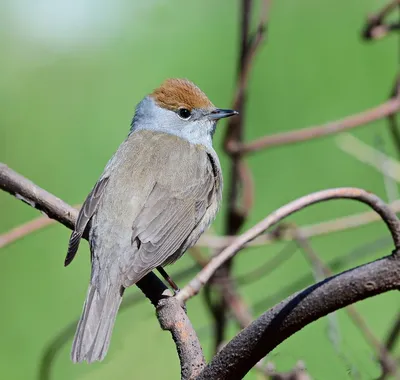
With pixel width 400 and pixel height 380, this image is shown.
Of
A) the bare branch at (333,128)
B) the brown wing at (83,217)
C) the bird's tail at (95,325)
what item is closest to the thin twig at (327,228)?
the bare branch at (333,128)

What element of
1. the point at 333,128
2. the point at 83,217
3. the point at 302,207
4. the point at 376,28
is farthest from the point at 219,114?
the point at 302,207

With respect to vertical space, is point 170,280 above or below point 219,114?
below

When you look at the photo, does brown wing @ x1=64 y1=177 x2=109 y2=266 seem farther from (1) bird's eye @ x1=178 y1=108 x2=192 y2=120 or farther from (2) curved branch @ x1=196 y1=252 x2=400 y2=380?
(2) curved branch @ x1=196 y1=252 x2=400 y2=380

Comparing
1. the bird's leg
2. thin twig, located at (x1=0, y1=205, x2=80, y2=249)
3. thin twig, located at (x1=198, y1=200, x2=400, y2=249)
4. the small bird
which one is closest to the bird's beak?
the small bird

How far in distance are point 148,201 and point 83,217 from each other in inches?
13.6

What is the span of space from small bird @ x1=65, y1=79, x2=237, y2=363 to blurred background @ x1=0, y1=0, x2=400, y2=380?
0.68 feet

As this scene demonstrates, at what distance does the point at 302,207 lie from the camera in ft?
6.68

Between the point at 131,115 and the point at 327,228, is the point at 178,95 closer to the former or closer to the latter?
the point at 327,228

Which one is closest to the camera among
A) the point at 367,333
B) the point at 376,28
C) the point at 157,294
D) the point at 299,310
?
the point at 299,310

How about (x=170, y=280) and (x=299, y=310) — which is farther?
(x=170, y=280)

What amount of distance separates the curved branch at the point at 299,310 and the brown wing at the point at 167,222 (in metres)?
0.78

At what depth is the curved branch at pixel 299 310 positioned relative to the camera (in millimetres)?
1676

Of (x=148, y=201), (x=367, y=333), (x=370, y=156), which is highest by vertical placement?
(x=148, y=201)

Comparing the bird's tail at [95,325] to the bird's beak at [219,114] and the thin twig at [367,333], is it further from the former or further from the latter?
the bird's beak at [219,114]
